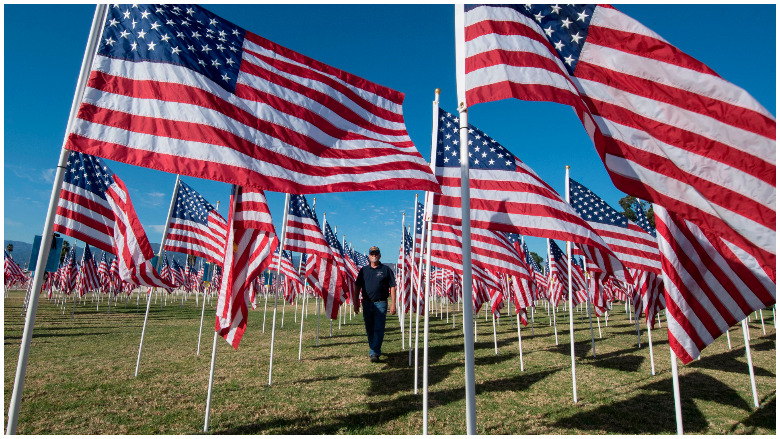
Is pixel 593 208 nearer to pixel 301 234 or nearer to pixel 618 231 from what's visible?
pixel 618 231

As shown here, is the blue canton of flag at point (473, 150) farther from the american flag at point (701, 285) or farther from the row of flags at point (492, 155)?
the american flag at point (701, 285)

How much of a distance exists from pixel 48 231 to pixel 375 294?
23.3ft

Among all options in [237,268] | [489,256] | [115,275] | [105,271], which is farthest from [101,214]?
[105,271]

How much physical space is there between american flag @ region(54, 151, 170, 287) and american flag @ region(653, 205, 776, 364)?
773 centimetres

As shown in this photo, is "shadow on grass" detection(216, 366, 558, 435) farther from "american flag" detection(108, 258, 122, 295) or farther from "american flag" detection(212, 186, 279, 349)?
"american flag" detection(108, 258, 122, 295)

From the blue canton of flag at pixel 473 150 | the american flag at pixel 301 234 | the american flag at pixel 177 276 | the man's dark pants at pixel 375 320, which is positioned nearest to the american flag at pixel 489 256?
the blue canton of flag at pixel 473 150

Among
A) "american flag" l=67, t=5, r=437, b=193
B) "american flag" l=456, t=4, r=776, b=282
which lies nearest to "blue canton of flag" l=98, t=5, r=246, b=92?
"american flag" l=67, t=5, r=437, b=193

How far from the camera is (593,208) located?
8.86 metres

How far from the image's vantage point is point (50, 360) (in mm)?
9719

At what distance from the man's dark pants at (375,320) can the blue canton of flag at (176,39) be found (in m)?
6.51

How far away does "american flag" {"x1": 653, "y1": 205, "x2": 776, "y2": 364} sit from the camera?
407 centimetres

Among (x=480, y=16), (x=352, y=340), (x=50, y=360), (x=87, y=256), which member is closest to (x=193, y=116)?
(x=480, y=16)

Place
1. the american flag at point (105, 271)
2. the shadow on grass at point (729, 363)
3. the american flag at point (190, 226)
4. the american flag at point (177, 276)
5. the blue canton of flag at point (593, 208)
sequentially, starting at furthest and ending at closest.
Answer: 1. the american flag at point (177, 276)
2. the american flag at point (105, 271)
3. the american flag at point (190, 226)
4. the shadow on grass at point (729, 363)
5. the blue canton of flag at point (593, 208)

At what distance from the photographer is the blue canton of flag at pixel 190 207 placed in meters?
11.1
